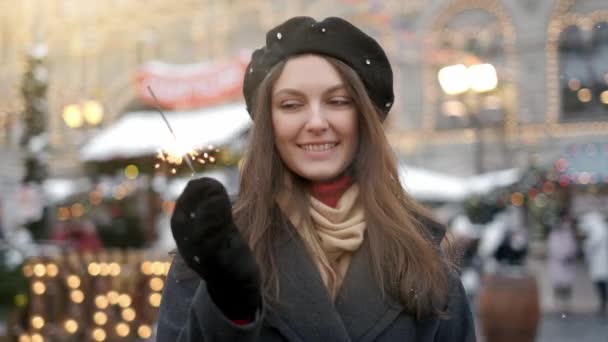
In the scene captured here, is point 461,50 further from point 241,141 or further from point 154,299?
point 241,141

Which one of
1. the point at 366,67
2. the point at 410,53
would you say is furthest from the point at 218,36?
the point at 366,67

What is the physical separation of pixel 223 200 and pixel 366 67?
2.18 ft

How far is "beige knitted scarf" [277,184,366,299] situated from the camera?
6.75ft

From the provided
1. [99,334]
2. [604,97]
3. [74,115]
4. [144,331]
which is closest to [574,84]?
[604,97]

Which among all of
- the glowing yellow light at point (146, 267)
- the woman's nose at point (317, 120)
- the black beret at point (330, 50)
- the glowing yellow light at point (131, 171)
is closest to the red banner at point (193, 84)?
the glowing yellow light at point (131, 171)

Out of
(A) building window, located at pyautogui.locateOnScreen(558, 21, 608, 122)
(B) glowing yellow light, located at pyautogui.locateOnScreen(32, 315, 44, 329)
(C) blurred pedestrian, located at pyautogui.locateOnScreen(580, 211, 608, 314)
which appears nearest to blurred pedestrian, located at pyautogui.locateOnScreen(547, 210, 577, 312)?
(C) blurred pedestrian, located at pyautogui.locateOnScreen(580, 211, 608, 314)

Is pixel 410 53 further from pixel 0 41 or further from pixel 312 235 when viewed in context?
pixel 312 235

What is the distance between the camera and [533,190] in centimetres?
1112

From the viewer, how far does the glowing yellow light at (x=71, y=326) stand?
9.07 meters

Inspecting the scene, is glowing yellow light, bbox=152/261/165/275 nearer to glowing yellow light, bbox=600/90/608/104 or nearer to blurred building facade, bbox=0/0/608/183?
blurred building facade, bbox=0/0/608/183

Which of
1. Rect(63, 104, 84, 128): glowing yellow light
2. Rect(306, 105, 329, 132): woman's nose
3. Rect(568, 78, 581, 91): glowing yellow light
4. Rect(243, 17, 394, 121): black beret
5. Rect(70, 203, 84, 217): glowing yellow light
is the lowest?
Rect(70, 203, 84, 217): glowing yellow light

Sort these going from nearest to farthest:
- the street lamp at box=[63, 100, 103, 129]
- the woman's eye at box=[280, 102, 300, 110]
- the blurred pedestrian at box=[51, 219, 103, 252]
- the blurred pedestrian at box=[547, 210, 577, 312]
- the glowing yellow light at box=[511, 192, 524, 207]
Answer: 1. the woman's eye at box=[280, 102, 300, 110]
2. the glowing yellow light at box=[511, 192, 524, 207]
3. the blurred pedestrian at box=[51, 219, 103, 252]
4. the blurred pedestrian at box=[547, 210, 577, 312]
5. the street lamp at box=[63, 100, 103, 129]

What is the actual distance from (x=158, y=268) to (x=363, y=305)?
23.4 feet

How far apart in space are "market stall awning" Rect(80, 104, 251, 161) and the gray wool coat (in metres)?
13.2
